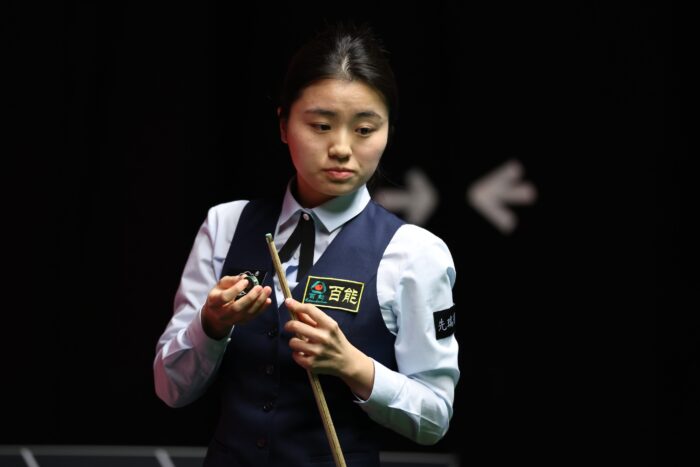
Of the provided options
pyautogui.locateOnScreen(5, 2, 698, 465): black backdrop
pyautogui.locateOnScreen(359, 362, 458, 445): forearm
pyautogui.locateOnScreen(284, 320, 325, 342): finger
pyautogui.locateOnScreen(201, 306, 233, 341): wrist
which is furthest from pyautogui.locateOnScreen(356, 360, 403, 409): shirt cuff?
pyautogui.locateOnScreen(5, 2, 698, 465): black backdrop

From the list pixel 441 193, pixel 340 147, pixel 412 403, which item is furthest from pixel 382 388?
pixel 441 193

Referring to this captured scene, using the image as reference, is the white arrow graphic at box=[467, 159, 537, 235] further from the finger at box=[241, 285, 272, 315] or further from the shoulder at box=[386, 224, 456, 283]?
the finger at box=[241, 285, 272, 315]

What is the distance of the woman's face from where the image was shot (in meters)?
1.52

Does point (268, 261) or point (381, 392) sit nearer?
point (381, 392)

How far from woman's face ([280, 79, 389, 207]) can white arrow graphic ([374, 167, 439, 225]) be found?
3.35 ft

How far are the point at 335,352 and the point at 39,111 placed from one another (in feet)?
4.45

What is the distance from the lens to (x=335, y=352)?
1430mm

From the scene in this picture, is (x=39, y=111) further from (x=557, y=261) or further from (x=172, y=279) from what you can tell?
(x=557, y=261)

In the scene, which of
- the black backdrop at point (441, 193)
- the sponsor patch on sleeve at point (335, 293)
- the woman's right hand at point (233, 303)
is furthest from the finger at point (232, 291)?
the black backdrop at point (441, 193)

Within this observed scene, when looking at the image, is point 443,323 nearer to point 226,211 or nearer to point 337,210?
point 337,210

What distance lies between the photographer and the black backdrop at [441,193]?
2518 mm

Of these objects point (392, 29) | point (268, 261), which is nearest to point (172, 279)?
point (392, 29)

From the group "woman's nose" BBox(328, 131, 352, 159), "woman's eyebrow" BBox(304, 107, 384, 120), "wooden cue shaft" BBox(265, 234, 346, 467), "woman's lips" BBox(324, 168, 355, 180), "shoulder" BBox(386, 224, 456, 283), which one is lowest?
"wooden cue shaft" BBox(265, 234, 346, 467)

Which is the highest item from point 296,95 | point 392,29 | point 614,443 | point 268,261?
point 392,29
